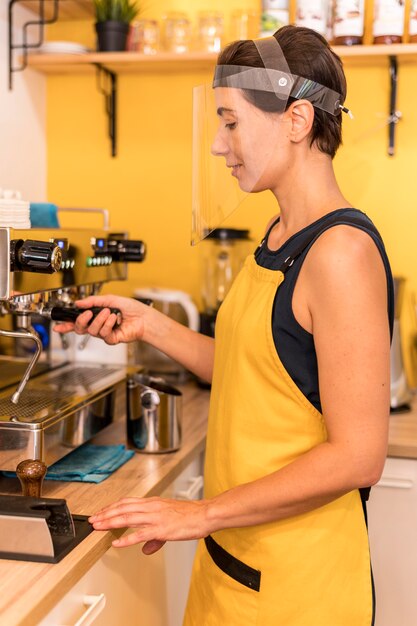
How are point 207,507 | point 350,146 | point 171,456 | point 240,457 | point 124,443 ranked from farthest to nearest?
point 350,146
point 124,443
point 171,456
point 240,457
point 207,507

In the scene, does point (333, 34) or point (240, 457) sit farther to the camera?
point (333, 34)

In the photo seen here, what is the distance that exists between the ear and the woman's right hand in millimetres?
481

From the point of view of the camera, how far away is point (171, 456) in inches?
58.8

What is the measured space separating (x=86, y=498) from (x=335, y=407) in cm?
48

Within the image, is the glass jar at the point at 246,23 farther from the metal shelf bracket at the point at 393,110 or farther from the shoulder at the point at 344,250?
the shoulder at the point at 344,250

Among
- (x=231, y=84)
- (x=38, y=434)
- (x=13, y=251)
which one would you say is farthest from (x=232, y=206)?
(x=38, y=434)

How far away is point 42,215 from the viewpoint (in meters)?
1.60

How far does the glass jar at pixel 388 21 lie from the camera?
1884 mm

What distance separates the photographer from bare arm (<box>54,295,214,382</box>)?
1.38m

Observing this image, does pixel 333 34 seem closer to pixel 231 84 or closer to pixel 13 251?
pixel 231 84

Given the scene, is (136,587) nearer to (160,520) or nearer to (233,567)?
(233,567)

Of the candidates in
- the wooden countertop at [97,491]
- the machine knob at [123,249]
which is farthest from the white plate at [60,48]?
the wooden countertop at [97,491]

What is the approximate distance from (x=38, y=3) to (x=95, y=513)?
4.72ft

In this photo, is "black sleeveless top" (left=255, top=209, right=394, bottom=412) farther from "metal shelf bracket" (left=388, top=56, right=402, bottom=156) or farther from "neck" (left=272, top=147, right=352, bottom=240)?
"metal shelf bracket" (left=388, top=56, right=402, bottom=156)
